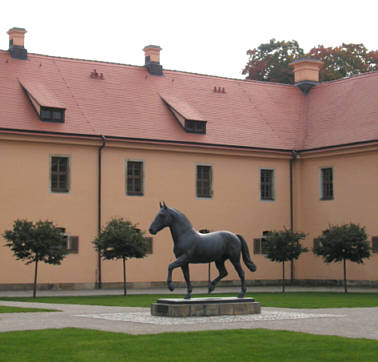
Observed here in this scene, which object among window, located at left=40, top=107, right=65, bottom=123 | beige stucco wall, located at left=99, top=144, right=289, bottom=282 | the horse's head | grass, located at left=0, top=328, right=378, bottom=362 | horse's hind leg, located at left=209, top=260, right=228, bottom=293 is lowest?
grass, located at left=0, top=328, right=378, bottom=362

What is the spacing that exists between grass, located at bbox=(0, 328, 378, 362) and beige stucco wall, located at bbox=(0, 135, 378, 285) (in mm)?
21399

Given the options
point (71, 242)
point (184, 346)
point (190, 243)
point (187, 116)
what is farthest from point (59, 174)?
point (184, 346)

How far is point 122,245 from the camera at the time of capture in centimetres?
3416

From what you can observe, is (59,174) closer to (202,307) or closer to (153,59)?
(153,59)

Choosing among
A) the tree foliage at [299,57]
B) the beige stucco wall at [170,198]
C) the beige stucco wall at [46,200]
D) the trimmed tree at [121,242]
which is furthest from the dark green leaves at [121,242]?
the tree foliage at [299,57]

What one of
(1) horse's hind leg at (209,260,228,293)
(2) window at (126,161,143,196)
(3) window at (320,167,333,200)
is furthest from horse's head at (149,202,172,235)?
(3) window at (320,167,333,200)

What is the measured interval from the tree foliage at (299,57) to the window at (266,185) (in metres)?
16.8

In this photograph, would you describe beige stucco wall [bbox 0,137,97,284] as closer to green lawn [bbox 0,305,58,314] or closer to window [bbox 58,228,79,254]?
window [bbox 58,228,79,254]

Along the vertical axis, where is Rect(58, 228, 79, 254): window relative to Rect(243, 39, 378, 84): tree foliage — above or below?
below

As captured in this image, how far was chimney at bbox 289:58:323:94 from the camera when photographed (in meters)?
50.0

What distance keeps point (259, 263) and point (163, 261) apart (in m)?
5.41

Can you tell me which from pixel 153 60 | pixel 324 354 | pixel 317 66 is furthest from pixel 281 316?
pixel 317 66

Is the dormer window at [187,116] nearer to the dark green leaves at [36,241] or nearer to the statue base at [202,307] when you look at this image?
the dark green leaves at [36,241]

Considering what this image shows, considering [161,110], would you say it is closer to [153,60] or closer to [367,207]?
[153,60]
